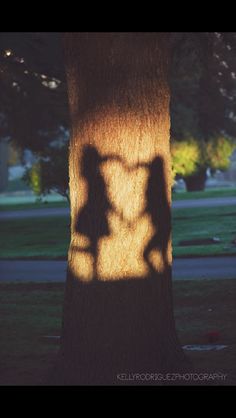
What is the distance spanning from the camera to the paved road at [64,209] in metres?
33.7

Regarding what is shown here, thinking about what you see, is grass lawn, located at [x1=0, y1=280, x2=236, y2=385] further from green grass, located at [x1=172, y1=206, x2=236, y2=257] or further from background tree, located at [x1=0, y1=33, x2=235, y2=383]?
green grass, located at [x1=172, y1=206, x2=236, y2=257]

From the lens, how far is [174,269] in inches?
746

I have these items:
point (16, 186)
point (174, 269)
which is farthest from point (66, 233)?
point (16, 186)

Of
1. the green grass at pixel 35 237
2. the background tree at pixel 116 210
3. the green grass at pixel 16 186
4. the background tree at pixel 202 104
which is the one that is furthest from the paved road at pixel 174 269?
the green grass at pixel 16 186

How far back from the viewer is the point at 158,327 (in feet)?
31.9

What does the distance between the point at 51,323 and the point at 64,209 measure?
22.6m

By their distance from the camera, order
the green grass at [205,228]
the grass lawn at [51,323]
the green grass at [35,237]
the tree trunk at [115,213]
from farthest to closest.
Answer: the green grass at [35,237] → the green grass at [205,228] → the grass lawn at [51,323] → the tree trunk at [115,213]

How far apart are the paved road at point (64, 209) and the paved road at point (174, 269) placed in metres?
12.2

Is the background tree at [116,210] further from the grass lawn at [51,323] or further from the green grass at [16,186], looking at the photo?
the green grass at [16,186]

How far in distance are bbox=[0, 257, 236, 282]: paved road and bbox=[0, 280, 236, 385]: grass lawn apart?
1.03 meters

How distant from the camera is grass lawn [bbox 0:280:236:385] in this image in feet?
34.7

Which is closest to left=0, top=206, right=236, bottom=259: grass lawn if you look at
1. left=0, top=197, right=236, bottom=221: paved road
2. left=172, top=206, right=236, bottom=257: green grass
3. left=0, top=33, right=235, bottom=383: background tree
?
left=172, top=206, right=236, bottom=257: green grass

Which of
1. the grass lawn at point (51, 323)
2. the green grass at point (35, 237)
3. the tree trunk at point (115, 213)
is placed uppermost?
the tree trunk at point (115, 213)
